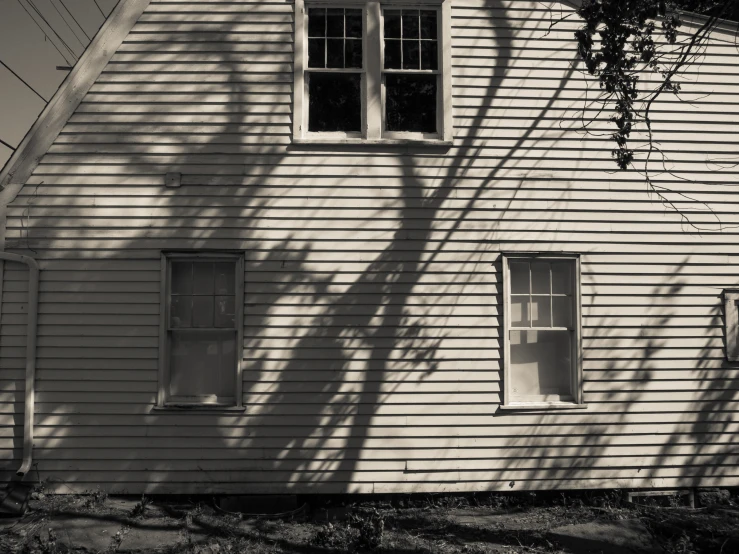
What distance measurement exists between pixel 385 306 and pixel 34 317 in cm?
444

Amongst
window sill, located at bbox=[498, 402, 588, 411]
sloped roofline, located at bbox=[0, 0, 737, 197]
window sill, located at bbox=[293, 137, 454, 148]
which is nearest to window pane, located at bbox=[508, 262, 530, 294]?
window sill, located at bbox=[498, 402, 588, 411]

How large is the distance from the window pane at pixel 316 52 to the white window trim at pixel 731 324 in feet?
20.5

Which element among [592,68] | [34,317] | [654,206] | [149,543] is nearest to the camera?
[592,68]

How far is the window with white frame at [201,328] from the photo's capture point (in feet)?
28.3

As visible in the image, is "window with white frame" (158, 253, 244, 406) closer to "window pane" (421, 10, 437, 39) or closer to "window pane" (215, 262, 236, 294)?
"window pane" (215, 262, 236, 294)

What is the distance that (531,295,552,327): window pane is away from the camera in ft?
29.2

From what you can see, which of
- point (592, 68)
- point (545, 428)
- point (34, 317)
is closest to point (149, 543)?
point (34, 317)

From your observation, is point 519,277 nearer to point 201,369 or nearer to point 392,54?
point 392,54

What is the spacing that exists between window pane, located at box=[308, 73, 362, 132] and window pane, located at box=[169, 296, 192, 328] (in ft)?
9.22

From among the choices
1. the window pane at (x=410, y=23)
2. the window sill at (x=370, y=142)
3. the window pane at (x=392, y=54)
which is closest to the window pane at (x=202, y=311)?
the window sill at (x=370, y=142)

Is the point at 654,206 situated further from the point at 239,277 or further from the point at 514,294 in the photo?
the point at 239,277

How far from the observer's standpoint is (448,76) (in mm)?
8867

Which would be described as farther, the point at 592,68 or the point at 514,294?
the point at 514,294

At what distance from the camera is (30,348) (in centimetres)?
840
